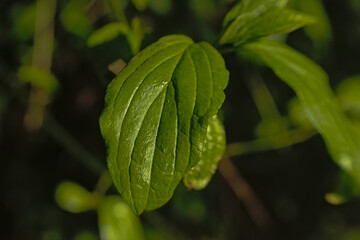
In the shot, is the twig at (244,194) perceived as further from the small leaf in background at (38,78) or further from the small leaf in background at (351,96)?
the small leaf in background at (38,78)

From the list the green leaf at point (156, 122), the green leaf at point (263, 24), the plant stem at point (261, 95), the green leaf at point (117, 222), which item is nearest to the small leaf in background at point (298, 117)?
the plant stem at point (261, 95)

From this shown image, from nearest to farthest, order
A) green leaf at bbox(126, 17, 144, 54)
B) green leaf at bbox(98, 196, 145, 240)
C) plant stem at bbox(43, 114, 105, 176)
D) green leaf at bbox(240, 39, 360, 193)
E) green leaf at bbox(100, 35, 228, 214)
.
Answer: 1. green leaf at bbox(100, 35, 228, 214)
2. green leaf at bbox(240, 39, 360, 193)
3. green leaf at bbox(126, 17, 144, 54)
4. green leaf at bbox(98, 196, 145, 240)
5. plant stem at bbox(43, 114, 105, 176)

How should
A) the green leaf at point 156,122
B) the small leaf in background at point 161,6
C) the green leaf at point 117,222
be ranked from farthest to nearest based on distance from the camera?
the small leaf in background at point 161,6, the green leaf at point 117,222, the green leaf at point 156,122

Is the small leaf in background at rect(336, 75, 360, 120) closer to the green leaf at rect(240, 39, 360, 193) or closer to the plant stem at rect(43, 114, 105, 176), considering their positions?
the green leaf at rect(240, 39, 360, 193)

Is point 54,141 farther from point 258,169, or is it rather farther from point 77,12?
point 258,169

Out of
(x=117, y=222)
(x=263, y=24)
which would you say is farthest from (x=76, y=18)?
(x=263, y=24)

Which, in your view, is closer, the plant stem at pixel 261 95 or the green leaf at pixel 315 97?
the green leaf at pixel 315 97

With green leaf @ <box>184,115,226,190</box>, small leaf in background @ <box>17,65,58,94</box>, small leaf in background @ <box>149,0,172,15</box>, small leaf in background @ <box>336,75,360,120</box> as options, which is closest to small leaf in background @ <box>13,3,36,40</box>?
small leaf in background @ <box>17,65,58,94</box>
